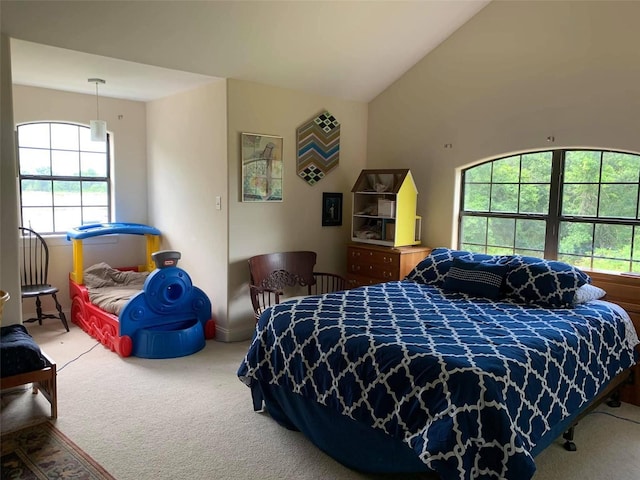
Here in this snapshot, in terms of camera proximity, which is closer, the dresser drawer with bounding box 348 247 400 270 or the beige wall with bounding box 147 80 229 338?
the beige wall with bounding box 147 80 229 338

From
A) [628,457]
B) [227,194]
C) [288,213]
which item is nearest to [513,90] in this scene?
[288,213]

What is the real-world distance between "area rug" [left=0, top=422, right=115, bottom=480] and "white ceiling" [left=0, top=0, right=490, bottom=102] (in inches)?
100

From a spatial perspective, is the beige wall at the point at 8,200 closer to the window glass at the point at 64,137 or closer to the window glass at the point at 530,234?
the window glass at the point at 64,137

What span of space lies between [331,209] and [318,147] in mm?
666

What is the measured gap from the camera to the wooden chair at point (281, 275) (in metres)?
4.55

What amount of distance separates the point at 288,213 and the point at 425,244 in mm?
1436

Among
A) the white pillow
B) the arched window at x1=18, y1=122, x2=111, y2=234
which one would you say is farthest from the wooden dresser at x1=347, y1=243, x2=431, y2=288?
the arched window at x1=18, y1=122, x2=111, y2=234

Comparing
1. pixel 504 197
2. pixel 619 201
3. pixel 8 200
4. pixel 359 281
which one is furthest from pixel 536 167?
pixel 8 200

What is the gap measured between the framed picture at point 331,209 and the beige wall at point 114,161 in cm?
212

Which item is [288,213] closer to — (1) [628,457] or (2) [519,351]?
(2) [519,351]

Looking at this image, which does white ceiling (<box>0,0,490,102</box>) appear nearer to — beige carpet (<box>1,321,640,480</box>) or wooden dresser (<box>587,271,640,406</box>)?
beige carpet (<box>1,321,640,480</box>)

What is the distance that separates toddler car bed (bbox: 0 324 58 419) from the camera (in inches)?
115

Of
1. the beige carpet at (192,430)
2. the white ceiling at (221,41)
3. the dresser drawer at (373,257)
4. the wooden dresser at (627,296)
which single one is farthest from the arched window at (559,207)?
the white ceiling at (221,41)

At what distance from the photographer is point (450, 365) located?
224 centimetres
